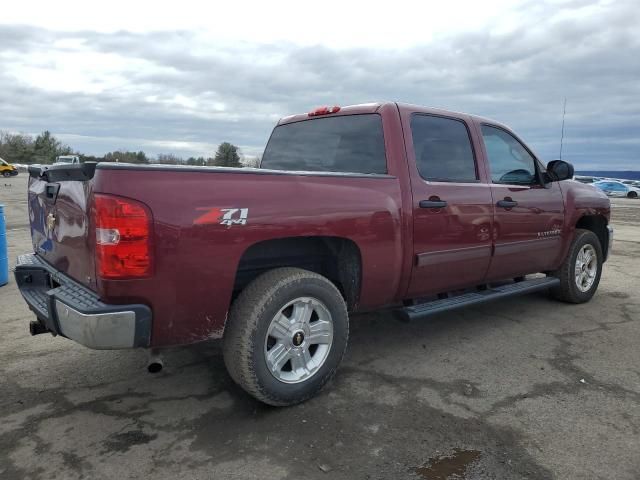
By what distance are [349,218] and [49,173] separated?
1.89 meters

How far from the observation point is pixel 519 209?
4719 millimetres

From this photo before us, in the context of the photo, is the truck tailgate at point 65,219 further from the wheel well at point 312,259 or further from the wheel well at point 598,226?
the wheel well at point 598,226

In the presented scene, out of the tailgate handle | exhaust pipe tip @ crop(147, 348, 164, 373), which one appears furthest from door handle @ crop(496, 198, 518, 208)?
the tailgate handle

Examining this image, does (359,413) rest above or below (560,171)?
below

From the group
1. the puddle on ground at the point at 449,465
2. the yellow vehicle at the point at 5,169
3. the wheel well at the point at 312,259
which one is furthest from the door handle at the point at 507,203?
the yellow vehicle at the point at 5,169

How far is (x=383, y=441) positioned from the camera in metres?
2.84

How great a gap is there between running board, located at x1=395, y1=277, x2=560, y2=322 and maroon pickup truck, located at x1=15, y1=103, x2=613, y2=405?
2 cm

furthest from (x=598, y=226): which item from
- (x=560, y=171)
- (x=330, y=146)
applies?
(x=330, y=146)

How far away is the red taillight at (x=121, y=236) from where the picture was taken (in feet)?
8.33

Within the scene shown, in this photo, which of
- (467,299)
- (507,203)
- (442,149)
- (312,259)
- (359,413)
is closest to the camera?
(359,413)

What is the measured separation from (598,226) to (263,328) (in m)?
4.76

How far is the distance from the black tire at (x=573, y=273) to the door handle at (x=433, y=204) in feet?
7.78

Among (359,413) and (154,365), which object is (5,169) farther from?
(359,413)

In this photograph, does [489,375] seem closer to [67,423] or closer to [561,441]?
[561,441]
